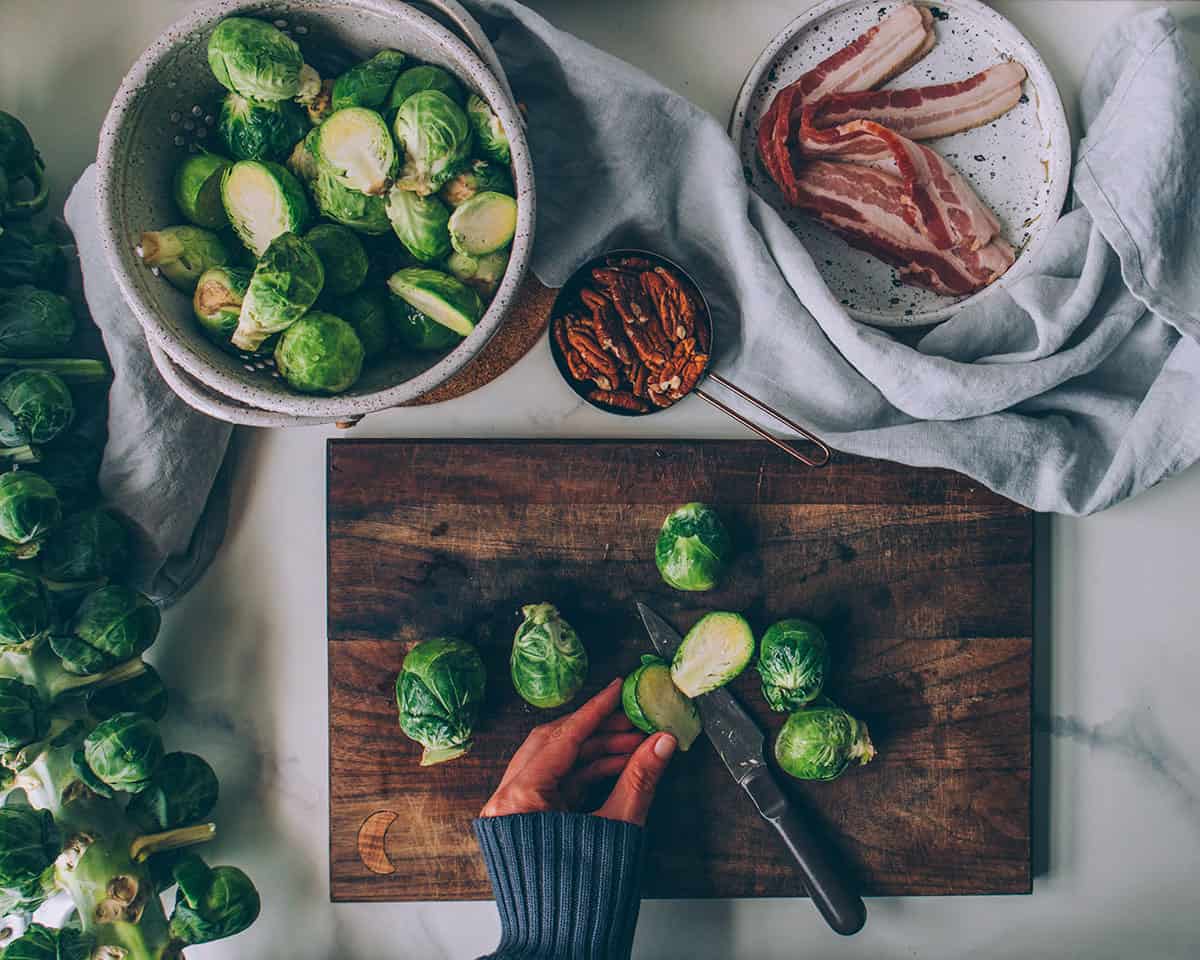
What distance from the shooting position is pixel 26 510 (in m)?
1.64

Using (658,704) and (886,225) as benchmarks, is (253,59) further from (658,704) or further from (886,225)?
(658,704)

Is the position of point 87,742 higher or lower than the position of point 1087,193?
lower

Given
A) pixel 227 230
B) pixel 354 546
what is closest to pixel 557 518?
pixel 354 546

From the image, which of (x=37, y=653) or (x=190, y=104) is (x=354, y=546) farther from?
(x=190, y=104)

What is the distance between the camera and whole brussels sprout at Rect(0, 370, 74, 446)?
166 cm

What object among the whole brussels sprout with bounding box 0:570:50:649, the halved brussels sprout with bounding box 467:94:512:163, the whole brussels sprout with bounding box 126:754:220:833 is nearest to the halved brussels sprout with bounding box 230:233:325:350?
the halved brussels sprout with bounding box 467:94:512:163

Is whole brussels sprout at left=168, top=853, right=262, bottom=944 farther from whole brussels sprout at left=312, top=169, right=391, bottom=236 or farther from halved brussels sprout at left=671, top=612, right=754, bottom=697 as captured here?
whole brussels sprout at left=312, top=169, right=391, bottom=236

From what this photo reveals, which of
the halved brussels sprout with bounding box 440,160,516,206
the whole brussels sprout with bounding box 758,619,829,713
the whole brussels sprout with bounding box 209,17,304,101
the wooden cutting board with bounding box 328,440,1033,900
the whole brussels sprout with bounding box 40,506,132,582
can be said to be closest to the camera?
the whole brussels sprout with bounding box 209,17,304,101

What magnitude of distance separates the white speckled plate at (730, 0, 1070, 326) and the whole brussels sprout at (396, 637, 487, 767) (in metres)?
1.02

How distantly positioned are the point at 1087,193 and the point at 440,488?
4.50ft

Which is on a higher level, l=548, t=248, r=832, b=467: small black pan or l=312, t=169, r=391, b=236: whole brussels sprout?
l=312, t=169, r=391, b=236: whole brussels sprout

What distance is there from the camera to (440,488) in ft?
6.37

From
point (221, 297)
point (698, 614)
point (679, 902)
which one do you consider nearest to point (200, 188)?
point (221, 297)

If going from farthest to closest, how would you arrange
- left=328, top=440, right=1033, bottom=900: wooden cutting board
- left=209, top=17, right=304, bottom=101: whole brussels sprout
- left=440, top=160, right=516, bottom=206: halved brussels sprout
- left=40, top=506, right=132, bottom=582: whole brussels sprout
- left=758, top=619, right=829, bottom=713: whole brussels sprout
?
left=328, top=440, right=1033, bottom=900: wooden cutting board
left=758, top=619, right=829, bottom=713: whole brussels sprout
left=40, top=506, right=132, bottom=582: whole brussels sprout
left=440, top=160, right=516, bottom=206: halved brussels sprout
left=209, top=17, right=304, bottom=101: whole brussels sprout
